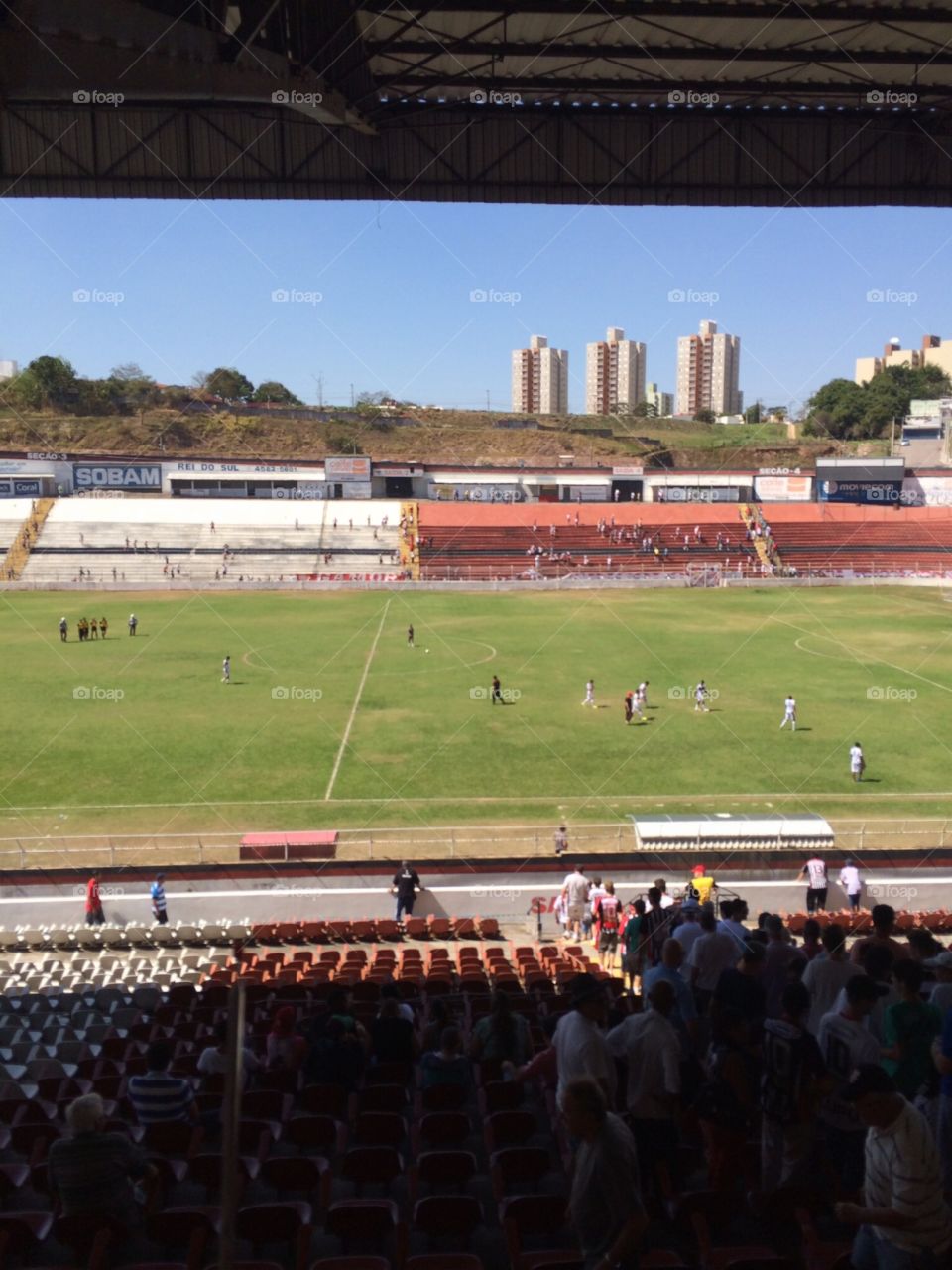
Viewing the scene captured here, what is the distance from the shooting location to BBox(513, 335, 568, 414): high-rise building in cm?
16588

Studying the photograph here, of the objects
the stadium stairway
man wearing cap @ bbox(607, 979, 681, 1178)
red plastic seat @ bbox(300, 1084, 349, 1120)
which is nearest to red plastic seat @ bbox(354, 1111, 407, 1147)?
red plastic seat @ bbox(300, 1084, 349, 1120)

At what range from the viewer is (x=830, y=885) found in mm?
15891

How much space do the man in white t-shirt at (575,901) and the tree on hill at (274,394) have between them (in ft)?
432

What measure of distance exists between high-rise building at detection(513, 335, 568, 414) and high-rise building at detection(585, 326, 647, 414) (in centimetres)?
482

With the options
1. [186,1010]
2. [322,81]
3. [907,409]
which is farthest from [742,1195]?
[907,409]

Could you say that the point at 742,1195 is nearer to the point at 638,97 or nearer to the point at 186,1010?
the point at 186,1010

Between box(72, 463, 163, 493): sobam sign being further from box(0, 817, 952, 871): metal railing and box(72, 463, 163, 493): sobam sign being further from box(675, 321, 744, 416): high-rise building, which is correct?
box(675, 321, 744, 416): high-rise building

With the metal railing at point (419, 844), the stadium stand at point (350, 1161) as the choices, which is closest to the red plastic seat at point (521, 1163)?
the stadium stand at point (350, 1161)

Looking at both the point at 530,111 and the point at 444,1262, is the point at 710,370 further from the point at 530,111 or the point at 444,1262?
the point at 444,1262

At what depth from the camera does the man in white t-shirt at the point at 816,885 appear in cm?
1500

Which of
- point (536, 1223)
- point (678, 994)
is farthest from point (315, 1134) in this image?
point (678, 994)

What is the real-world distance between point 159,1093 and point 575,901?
8.92 metres

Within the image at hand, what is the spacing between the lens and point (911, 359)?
15400cm

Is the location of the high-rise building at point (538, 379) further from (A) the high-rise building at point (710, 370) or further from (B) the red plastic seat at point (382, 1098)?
(B) the red plastic seat at point (382, 1098)
